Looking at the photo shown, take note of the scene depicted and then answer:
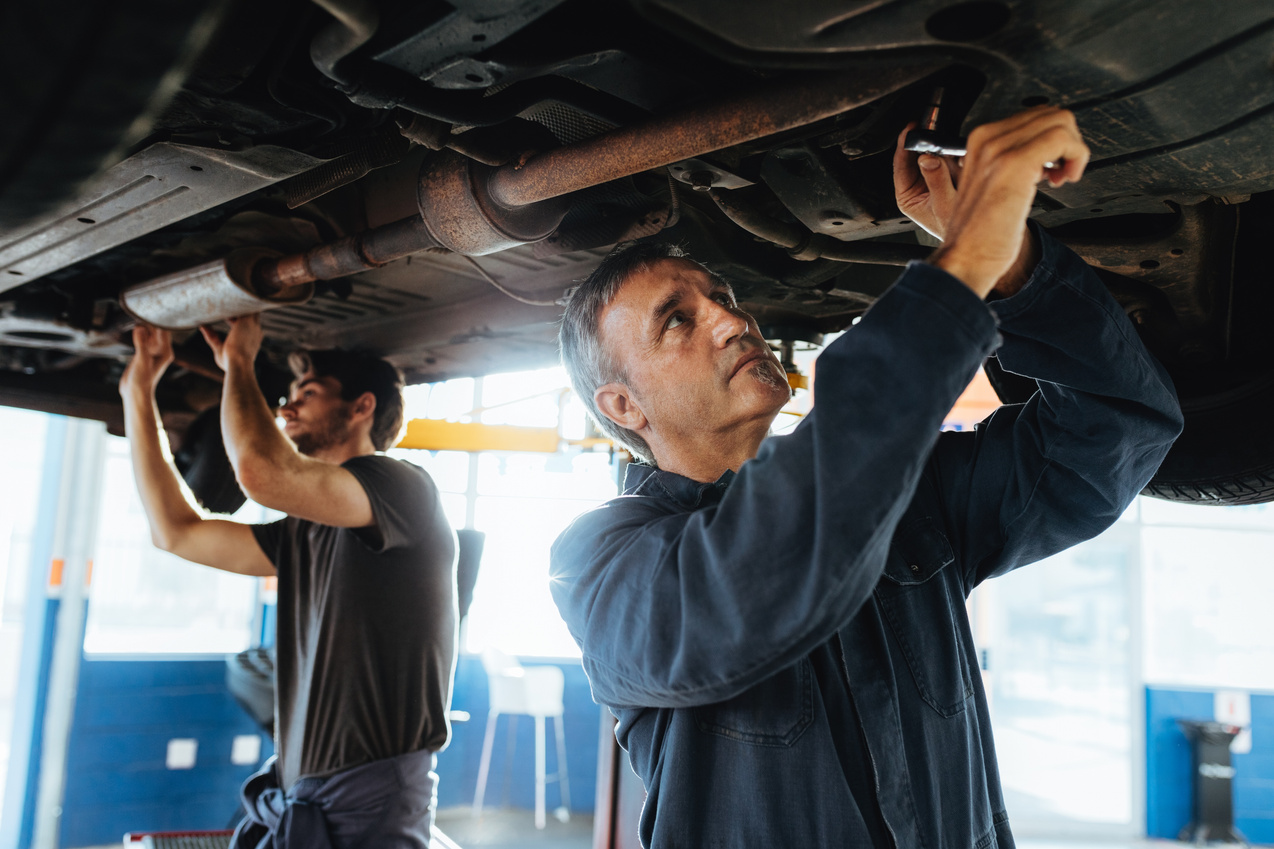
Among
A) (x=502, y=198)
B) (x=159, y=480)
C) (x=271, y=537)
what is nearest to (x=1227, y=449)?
(x=502, y=198)

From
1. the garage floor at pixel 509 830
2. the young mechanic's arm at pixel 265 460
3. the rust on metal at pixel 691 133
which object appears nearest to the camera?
the rust on metal at pixel 691 133

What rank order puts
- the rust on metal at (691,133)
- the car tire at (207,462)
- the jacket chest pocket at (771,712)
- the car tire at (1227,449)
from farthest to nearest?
the car tire at (207,462) → the car tire at (1227,449) → the jacket chest pocket at (771,712) → the rust on metal at (691,133)

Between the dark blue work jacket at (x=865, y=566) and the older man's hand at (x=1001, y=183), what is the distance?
0.04 meters

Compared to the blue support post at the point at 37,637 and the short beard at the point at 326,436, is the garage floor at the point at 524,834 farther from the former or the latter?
the short beard at the point at 326,436

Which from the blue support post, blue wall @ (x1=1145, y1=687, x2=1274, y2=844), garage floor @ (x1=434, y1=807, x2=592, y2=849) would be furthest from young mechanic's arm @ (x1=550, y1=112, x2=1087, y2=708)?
blue wall @ (x1=1145, y1=687, x2=1274, y2=844)

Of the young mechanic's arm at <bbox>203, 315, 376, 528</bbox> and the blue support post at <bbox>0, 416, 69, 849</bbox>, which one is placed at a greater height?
the young mechanic's arm at <bbox>203, 315, 376, 528</bbox>

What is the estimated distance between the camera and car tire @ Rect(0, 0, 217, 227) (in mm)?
454

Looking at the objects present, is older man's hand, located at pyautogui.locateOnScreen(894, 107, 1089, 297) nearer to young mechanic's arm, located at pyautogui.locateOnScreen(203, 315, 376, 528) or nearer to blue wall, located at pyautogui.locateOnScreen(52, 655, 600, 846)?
young mechanic's arm, located at pyautogui.locateOnScreen(203, 315, 376, 528)

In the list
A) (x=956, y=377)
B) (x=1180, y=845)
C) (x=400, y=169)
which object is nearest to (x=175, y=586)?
(x=400, y=169)

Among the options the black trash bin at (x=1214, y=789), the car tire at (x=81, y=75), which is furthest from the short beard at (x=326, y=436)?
the black trash bin at (x=1214, y=789)

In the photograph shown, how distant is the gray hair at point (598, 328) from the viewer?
3.96 ft

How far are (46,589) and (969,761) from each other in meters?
5.14

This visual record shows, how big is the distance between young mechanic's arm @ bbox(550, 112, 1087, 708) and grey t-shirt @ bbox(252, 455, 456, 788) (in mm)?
1363

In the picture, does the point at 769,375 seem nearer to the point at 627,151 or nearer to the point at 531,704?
the point at 627,151
